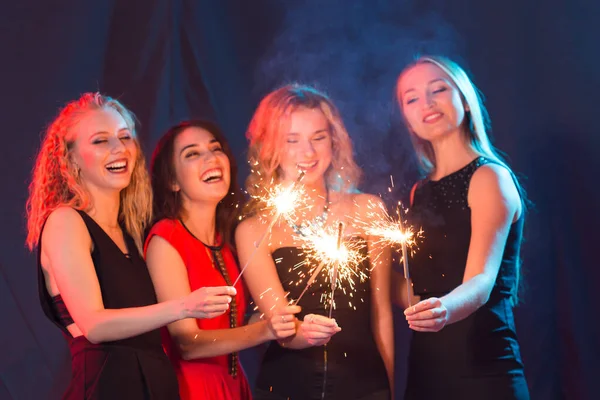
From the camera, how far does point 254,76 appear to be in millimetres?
2988

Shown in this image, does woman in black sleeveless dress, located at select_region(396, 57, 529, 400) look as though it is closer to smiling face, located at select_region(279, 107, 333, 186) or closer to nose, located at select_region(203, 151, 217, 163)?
smiling face, located at select_region(279, 107, 333, 186)

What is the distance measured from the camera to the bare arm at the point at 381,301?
228 cm

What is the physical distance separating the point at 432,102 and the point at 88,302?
1246 mm

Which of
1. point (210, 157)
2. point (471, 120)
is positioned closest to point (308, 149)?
point (210, 157)

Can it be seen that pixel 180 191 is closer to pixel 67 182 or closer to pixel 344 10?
pixel 67 182

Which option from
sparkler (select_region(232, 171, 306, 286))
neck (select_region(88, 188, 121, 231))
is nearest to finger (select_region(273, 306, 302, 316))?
sparkler (select_region(232, 171, 306, 286))

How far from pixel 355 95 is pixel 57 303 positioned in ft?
4.88

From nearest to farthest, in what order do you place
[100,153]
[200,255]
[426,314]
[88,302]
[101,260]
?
[426,314] < [88,302] < [101,260] < [100,153] < [200,255]

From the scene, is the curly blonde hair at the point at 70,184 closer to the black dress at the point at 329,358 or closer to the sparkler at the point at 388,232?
the black dress at the point at 329,358

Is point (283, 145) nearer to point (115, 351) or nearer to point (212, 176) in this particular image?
point (212, 176)

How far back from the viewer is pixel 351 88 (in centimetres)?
295

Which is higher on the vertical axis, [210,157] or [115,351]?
[210,157]

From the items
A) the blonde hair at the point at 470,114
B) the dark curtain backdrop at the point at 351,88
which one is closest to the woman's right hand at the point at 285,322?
the blonde hair at the point at 470,114

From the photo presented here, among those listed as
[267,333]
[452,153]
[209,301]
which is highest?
[452,153]
